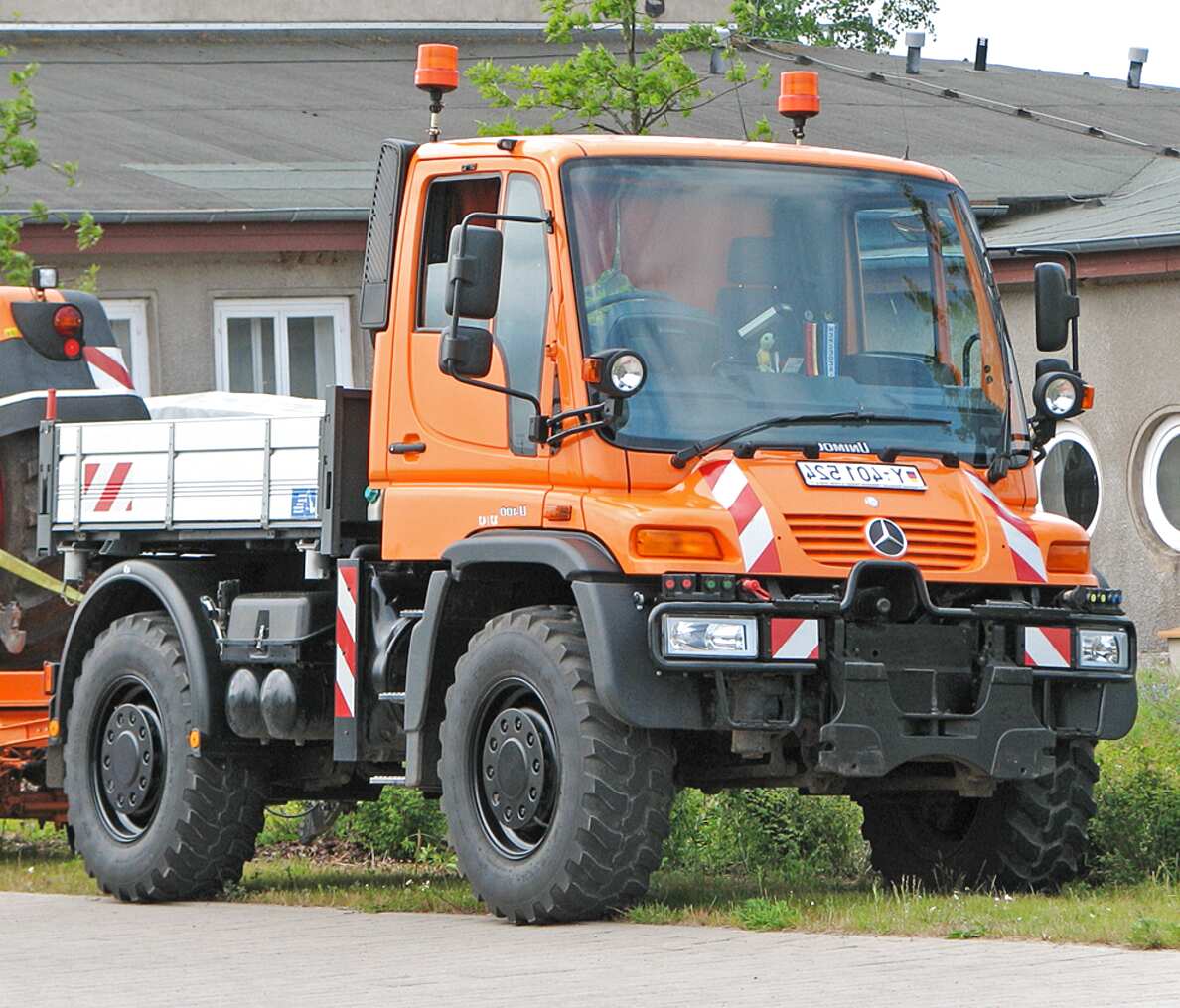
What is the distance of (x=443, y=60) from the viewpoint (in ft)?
37.6

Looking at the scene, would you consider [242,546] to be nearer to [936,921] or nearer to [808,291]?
[808,291]

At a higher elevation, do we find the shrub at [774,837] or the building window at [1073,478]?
the building window at [1073,478]

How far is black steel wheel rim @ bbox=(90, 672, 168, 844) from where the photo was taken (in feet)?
39.5

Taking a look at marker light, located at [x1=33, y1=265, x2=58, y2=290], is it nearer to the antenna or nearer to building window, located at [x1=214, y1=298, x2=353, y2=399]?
the antenna

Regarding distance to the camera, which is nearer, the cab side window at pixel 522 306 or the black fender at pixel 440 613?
the black fender at pixel 440 613

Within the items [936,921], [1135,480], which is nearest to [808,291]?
[936,921]

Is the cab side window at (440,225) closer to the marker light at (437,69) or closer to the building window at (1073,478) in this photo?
the marker light at (437,69)

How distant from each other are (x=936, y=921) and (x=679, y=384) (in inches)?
88.5

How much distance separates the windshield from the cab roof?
1.6 inches

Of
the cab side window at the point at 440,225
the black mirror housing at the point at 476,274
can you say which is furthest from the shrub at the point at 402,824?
the black mirror housing at the point at 476,274

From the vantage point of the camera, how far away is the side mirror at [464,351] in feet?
33.0

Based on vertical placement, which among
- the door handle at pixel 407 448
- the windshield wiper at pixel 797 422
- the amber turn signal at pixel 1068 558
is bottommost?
the amber turn signal at pixel 1068 558

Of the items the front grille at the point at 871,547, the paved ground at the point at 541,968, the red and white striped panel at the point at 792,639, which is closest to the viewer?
the paved ground at the point at 541,968

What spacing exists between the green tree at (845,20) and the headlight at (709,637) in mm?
39730
